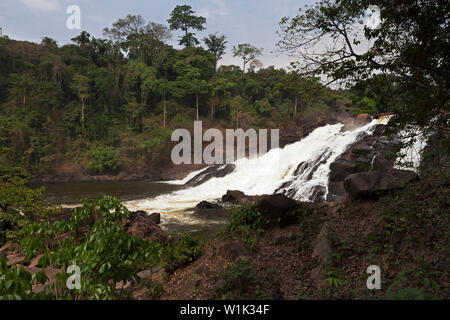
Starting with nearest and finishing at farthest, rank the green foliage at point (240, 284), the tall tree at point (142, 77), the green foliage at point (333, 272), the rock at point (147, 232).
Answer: the green foliage at point (333, 272), the green foliage at point (240, 284), the rock at point (147, 232), the tall tree at point (142, 77)

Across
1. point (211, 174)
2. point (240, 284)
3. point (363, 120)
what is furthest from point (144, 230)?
point (363, 120)

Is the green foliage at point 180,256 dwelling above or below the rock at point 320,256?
below

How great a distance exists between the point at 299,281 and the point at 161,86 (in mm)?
34152

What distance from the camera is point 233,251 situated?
17.6ft

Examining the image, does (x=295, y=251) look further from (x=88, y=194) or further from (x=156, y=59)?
(x=156, y=59)

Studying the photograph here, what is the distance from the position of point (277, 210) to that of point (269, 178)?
43.9ft

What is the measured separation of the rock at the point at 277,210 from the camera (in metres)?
6.56

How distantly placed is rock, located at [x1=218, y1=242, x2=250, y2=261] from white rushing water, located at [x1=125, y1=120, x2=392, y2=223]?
25.6 feet

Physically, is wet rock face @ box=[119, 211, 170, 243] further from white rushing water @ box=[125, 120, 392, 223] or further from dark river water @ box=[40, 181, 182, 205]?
dark river water @ box=[40, 181, 182, 205]

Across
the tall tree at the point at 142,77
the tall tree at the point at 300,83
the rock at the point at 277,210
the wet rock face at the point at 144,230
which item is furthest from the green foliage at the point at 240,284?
the tall tree at the point at 142,77

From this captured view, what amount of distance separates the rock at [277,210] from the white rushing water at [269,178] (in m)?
6.27

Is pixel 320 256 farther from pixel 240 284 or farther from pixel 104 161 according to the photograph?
pixel 104 161

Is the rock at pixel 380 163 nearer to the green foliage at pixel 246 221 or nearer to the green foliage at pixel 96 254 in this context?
the green foliage at pixel 246 221
